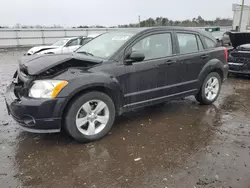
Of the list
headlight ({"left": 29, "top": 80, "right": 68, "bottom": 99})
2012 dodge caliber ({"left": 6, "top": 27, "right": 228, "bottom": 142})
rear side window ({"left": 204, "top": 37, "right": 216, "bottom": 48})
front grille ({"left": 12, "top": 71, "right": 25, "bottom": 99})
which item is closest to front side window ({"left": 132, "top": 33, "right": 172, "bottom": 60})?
2012 dodge caliber ({"left": 6, "top": 27, "right": 228, "bottom": 142})

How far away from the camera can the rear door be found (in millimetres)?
4492

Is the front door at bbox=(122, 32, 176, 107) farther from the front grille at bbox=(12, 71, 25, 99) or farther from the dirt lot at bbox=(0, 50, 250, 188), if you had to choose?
the front grille at bbox=(12, 71, 25, 99)

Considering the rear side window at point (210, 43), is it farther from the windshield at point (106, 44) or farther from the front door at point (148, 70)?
the windshield at point (106, 44)

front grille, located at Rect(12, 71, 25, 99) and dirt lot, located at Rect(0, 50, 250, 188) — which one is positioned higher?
front grille, located at Rect(12, 71, 25, 99)

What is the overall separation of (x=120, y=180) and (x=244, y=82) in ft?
21.4

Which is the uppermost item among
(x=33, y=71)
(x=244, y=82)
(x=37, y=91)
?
(x=33, y=71)

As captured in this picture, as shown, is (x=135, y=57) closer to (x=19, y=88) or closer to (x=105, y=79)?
(x=105, y=79)

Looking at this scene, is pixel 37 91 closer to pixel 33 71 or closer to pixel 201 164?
pixel 33 71

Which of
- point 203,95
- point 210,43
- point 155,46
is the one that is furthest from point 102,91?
point 210,43

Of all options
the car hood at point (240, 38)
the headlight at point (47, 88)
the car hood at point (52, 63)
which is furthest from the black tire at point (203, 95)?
the car hood at point (240, 38)

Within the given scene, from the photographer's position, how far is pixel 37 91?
3131 millimetres

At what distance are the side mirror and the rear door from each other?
0.97 metres

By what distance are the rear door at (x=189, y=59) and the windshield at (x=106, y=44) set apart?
114 cm

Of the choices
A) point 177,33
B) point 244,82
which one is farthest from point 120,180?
point 244,82
